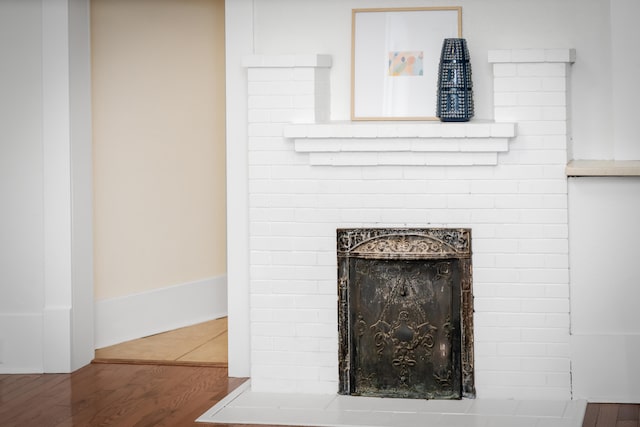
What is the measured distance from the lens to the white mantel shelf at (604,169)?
160 inches

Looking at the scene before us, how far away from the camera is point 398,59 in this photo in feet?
14.4

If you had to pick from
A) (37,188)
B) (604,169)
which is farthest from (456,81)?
(37,188)

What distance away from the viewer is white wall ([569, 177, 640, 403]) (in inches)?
163

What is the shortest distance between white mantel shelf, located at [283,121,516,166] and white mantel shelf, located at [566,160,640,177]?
0.98ft

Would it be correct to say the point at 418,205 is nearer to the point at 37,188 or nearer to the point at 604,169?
the point at 604,169

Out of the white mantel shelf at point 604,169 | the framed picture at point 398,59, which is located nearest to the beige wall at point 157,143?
the framed picture at point 398,59

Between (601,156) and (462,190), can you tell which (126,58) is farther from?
(601,156)

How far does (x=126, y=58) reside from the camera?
5.69 metres

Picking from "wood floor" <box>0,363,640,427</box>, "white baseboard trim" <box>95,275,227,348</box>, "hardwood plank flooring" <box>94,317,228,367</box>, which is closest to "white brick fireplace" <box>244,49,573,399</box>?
"wood floor" <box>0,363,640,427</box>

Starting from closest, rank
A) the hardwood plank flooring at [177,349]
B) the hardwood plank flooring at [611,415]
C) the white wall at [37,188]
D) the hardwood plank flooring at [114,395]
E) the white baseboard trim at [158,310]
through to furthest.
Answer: the hardwood plank flooring at [611,415]
the hardwood plank flooring at [114,395]
the white wall at [37,188]
the hardwood plank flooring at [177,349]
the white baseboard trim at [158,310]

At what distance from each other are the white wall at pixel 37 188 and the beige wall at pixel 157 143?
0.48m

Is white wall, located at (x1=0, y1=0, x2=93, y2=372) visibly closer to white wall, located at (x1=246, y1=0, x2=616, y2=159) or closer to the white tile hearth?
the white tile hearth

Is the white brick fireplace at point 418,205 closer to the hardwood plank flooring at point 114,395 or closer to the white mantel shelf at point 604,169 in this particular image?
the white mantel shelf at point 604,169

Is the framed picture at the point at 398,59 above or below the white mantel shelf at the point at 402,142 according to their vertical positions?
above
